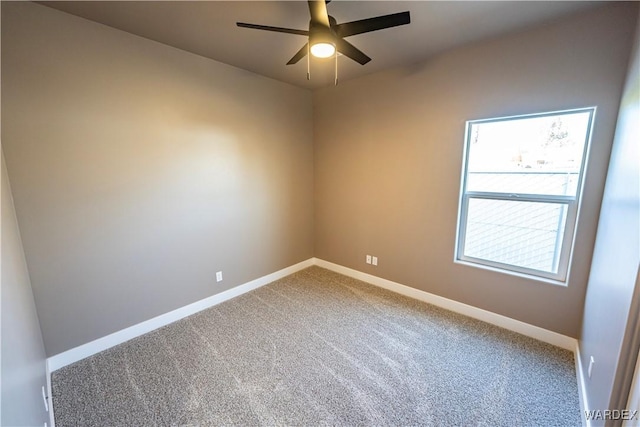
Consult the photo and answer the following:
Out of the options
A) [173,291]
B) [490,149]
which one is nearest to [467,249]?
[490,149]

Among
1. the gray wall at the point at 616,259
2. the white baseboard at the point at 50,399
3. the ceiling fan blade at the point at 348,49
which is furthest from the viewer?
the ceiling fan blade at the point at 348,49

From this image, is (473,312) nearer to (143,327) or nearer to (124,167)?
(143,327)

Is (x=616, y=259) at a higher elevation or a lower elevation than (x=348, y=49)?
lower

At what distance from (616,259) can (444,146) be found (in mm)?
1635

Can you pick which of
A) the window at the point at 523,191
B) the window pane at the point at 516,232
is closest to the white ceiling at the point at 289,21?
the window at the point at 523,191

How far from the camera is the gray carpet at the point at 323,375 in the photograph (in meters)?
1.65

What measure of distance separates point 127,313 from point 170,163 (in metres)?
1.47

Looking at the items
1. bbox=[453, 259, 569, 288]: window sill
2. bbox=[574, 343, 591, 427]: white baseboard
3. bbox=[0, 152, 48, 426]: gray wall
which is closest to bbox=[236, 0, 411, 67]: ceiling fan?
bbox=[0, 152, 48, 426]: gray wall

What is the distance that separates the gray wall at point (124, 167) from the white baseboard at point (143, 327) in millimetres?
63

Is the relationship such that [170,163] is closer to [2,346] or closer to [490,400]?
[2,346]

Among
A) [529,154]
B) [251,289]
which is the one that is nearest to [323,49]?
[529,154]

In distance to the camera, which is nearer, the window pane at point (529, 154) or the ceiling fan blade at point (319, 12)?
the ceiling fan blade at point (319, 12)

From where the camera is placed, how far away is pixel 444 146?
2695mm

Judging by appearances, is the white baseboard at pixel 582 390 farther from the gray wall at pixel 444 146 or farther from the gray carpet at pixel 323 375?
the gray wall at pixel 444 146
